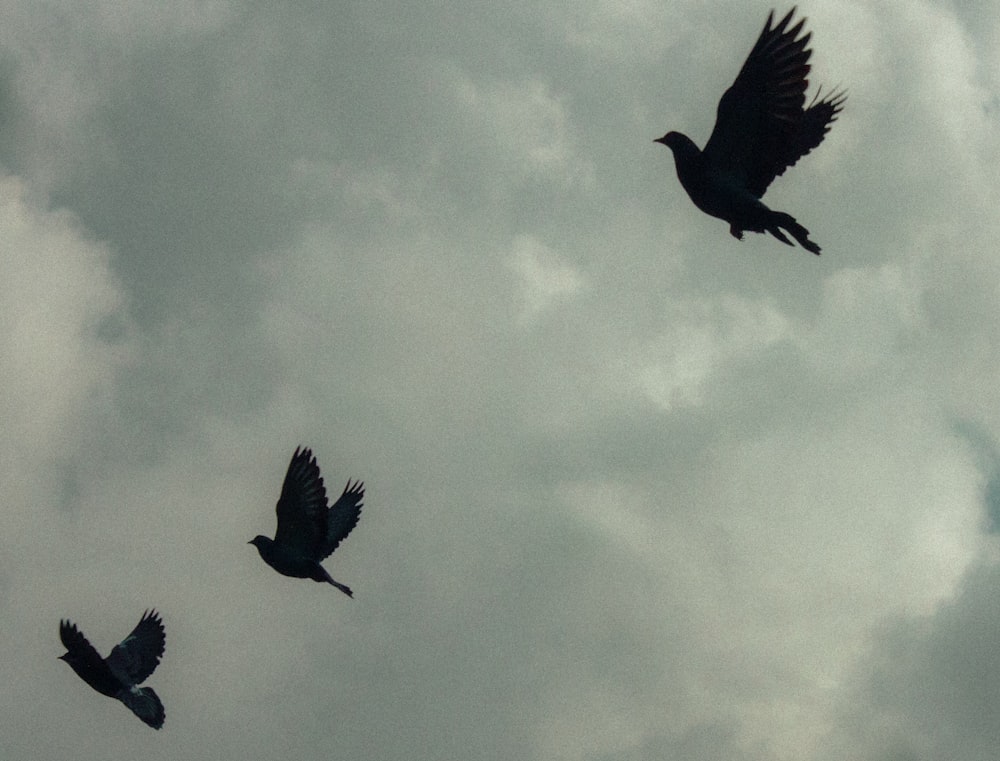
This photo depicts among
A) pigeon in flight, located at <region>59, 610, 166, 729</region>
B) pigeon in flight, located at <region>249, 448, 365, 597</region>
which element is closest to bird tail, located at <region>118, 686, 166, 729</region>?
pigeon in flight, located at <region>59, 610, 166, 729</region>

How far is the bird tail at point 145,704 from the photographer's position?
19272 mm

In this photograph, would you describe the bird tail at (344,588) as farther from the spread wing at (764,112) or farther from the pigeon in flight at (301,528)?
the spread wing at (764,112)

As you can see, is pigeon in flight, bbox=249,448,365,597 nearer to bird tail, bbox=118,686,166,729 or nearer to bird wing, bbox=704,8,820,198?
bird tail, bbox=118,686,166,729

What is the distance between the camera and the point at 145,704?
19766 millimetres

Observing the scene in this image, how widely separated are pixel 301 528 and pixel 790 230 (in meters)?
9.38

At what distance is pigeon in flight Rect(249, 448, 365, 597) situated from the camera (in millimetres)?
19469

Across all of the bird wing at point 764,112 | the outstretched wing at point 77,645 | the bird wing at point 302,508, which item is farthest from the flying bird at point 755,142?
the outstretched wing at point 77,645

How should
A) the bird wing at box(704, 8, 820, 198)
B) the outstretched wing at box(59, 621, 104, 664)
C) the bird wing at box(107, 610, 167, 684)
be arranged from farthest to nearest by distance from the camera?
the bird wing at box(107, 610, 167, 684), the outstretched wing at box(59, 621, 104, 664), the bird wing at box(704, 8, 820, 198)

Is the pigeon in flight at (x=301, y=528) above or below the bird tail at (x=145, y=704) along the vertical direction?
above

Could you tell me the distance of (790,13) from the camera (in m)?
14.3

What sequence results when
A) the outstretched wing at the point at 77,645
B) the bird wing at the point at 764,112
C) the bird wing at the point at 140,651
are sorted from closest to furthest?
the bird wing at the point at 764,112
the outstretched wing at the point at 77,645
the bird wing at the point at 140,651

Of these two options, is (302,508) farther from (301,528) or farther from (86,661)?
(86,661)

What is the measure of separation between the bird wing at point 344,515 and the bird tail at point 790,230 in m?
10.3

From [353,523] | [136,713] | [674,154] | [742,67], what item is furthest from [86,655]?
[742,67]
